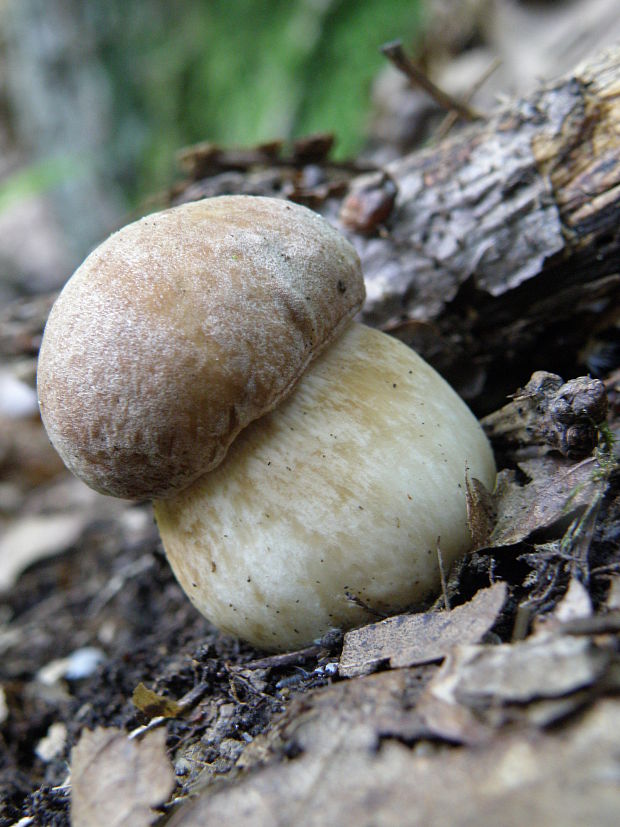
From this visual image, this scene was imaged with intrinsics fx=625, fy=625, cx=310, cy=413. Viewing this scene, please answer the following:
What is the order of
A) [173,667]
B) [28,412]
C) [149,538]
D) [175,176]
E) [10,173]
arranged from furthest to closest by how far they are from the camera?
1. [10,173]
2. [175,176]
3. [28,412]
4. [149,538]
5. [173,667]

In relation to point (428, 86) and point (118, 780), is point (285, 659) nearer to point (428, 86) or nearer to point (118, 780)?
point (118, 780)

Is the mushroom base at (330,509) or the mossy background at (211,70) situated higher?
the mossy background at (211,70)

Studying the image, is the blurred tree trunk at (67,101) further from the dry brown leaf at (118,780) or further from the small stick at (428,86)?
the dry brown leaf at (118,780)

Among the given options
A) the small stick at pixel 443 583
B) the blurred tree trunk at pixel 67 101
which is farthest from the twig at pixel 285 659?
the blurred tree trunk at pixel 67 101

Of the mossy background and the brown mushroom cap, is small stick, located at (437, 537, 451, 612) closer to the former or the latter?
the brown mushroom cap

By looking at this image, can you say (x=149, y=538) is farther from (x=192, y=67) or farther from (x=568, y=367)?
(x=192, y=67)

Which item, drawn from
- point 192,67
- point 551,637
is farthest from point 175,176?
point 551,637

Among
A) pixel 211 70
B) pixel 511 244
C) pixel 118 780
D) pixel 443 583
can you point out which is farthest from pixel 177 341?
pixel 211 70
